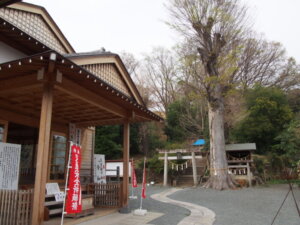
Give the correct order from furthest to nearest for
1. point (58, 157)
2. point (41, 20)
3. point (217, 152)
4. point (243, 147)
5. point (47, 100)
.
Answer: point (243, 147) → point (217, 152) → point (41, 20) → point (58, 157) → point (47, 100)

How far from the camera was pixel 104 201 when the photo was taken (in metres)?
7.13

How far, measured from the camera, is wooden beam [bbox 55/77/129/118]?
465 cm

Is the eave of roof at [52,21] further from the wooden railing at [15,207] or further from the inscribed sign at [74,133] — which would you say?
the wooden railing at [15,207]

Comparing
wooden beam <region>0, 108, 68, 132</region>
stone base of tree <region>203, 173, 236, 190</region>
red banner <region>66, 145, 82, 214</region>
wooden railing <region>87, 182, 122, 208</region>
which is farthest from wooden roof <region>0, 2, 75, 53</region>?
stone base of tree <region>203, 173, 236, 190</region>

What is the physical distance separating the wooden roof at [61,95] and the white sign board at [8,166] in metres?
1.12

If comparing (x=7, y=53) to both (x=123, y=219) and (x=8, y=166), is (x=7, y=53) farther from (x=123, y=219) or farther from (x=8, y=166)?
(x=123, y=219)

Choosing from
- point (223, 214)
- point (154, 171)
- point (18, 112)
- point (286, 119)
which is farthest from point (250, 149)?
point (18, 112)

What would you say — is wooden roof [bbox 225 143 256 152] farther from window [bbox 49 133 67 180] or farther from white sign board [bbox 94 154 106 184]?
window [bbox 49 133 67 180]

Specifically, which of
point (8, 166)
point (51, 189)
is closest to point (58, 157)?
point (51, 189)

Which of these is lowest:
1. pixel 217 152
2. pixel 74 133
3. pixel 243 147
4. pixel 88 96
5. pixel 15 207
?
pixel 15 207

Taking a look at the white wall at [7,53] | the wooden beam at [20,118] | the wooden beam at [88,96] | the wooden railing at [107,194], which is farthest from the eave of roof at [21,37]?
the wooden railing at [107,194]

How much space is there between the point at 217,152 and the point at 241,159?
2.27 meters

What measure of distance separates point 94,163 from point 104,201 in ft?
7.19

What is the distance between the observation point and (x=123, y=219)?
5699mm
